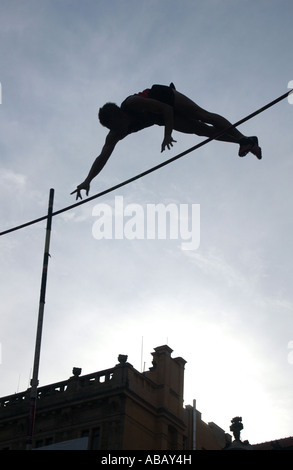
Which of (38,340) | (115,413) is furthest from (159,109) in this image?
(115,413)

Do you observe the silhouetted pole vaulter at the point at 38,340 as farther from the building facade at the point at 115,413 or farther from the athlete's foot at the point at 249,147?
the building facade at the point at 115,413

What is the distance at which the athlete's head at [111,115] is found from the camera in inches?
Answer: 431

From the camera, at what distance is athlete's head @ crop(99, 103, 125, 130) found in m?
10.9

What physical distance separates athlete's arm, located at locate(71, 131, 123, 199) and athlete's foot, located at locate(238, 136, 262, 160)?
200cm

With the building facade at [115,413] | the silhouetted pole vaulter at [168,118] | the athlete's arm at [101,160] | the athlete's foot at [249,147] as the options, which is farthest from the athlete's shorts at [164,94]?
the building facade at [115,413]

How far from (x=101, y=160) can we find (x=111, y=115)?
3.08ft

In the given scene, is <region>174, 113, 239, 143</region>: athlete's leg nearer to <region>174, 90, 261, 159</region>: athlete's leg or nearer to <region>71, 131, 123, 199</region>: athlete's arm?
<region>174, 90, 261, 159</region>: athlete's leg

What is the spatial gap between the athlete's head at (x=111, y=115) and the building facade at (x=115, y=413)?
19589 millimetres

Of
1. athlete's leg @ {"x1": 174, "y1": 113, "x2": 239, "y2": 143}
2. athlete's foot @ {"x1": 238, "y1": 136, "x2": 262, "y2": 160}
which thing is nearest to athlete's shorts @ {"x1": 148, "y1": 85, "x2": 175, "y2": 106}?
athlete's leg @ {"x1": 174, "y1": 113, "x2": 239, "y2": 143}

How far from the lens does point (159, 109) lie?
34.6ft

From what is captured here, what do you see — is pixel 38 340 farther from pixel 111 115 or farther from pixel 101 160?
pixel 111 115

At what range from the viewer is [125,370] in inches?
1169
